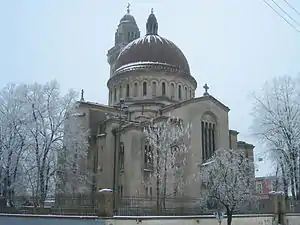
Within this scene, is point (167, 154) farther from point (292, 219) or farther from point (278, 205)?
point (292, 219)

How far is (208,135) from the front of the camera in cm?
3159

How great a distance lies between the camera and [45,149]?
25.2m

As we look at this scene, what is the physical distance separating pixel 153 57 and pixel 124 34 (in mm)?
17326

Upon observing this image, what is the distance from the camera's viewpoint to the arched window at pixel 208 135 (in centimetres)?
3086

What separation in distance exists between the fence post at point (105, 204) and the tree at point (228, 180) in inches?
258

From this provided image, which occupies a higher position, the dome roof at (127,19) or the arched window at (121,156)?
the dome roof at (127,19)

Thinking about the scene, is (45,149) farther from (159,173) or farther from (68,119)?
(159,173)

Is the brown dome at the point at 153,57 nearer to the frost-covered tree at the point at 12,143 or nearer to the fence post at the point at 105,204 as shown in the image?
the frost-covered tree at the point at 12,143

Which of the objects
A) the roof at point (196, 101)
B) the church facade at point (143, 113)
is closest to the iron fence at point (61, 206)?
the church facade at point (143, 113)

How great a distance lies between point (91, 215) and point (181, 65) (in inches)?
963

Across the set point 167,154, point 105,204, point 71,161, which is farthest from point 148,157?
point 105,204

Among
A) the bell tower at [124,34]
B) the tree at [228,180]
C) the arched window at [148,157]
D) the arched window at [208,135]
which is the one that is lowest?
the tree at [228,180]

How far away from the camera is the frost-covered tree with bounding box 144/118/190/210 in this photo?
82.8 feet

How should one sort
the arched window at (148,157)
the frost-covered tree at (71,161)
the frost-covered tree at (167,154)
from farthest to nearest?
the arched window at (148,157)
the frost-covered tree at (71,161)
the frost-covered tree at (167,154)
